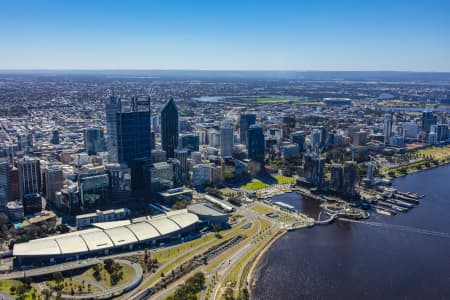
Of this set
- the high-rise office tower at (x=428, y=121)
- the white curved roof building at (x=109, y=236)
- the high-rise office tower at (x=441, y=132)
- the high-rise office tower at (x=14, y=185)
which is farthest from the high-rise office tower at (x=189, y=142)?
the high-rise office tower at (x=428, y=121)

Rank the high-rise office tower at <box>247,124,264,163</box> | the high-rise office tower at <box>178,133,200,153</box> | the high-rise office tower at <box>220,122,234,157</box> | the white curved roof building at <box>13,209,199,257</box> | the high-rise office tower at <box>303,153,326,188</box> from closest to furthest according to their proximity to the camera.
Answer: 1. the white curved roof building at <box>13,209,199,257</box>
2. the high-rise office tower at <box>303,153,326,188</box>
3. the high-rise office tower at <box>247,124,264,163</box>
4. the high-rise office tower at <box>178,133,200,153</box>
5. the high-rise office tower at <box>220,122,234,157</box>

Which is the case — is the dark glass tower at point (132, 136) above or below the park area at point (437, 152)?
above

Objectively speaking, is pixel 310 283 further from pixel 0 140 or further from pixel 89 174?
pixel 0 140

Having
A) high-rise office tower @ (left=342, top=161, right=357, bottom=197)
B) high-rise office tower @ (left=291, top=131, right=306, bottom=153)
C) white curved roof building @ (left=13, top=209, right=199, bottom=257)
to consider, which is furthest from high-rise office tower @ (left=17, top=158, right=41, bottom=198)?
high-rise office tower @ (left=291, top=131, right=306, bottom=153)

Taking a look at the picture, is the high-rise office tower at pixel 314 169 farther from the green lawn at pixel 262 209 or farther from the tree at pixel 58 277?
the tree at pixel 58 277

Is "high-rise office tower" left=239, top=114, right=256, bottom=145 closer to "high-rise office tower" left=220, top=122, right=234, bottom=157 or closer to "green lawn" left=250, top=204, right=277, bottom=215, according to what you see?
"high-rise office tower" left=220, top=122, right=234, bottom=157

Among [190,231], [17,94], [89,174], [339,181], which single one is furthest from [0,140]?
[17,94]

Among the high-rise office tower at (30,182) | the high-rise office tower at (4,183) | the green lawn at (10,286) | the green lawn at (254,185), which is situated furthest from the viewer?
the green lawn at (254,185)
